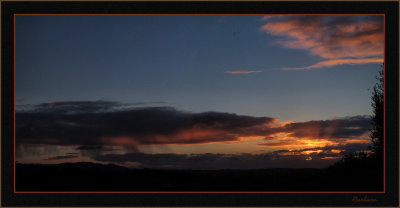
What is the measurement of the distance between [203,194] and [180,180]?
1.80 ft

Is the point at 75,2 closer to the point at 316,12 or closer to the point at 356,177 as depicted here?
the point at 316,12

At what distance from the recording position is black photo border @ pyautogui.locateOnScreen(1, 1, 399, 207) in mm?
9609

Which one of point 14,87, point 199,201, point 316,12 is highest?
point 316,12

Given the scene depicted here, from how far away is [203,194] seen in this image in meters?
9.63

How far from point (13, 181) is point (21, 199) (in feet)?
1.24

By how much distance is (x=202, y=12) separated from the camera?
9.74 meters

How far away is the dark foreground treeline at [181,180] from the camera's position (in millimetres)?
9711

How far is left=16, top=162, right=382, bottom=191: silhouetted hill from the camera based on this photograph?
9.71 meters

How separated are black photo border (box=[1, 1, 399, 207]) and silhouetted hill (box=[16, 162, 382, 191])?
141mm

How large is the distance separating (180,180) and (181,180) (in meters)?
0.02

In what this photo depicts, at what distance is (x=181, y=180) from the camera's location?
9.85 m

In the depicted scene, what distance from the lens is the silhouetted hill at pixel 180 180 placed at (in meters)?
9.71

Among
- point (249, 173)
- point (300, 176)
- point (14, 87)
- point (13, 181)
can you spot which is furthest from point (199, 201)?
point (14, 87)

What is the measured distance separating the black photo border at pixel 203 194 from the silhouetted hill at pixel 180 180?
141 mm
